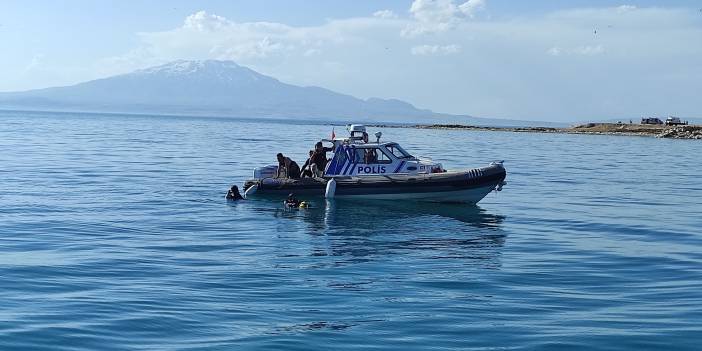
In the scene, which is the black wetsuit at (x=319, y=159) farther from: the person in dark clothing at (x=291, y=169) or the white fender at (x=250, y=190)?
the white fender at (x=250, y=190)

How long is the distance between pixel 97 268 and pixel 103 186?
630 inches

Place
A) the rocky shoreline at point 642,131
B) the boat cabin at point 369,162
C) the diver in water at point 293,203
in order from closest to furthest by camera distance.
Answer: the diver in water at point 293,203
the boat cabin at point 369,162
the rocky shoreline at point 642,131

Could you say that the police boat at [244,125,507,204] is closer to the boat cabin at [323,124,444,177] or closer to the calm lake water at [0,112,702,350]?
the boat cabin at [323,124,444,177]

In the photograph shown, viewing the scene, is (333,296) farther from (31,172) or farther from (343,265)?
(31,172)

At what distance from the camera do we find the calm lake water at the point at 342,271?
10727mm

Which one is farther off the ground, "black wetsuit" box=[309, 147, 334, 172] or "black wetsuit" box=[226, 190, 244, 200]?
"black wetsuit" box=[309, 147, 334, 172]

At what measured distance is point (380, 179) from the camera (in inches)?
1021

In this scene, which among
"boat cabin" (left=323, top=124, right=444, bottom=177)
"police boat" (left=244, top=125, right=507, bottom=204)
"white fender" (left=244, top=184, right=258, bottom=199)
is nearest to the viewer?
"police boat" (left=244, top=125, right=507, bottom=204)

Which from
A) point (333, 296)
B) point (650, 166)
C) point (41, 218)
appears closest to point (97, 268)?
point (333, 296)

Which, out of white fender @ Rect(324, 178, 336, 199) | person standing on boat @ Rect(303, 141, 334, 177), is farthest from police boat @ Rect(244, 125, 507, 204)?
person standing on boat @ Rect(303, 141, 334, 177)

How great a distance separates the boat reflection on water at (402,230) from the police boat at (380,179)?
34 cm

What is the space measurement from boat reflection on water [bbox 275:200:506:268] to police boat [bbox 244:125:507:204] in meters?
0.34

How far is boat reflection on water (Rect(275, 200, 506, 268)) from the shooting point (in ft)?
57.7

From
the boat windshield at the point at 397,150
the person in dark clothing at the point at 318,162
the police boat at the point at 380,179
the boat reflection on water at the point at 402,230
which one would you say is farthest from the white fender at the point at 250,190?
the boat windshield at the point at 397,150
